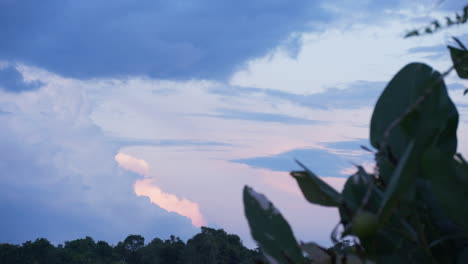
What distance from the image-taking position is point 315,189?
2.69 ft

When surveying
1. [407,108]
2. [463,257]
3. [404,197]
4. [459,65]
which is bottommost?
[463,257]

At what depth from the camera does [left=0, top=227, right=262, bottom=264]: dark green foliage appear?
82.6 feet

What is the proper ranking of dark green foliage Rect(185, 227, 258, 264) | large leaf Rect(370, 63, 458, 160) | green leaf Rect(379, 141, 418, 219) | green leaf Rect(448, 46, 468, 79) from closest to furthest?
green leaf Rect(379, 141, 418, 219), large leaf Rect(370, 63, 458, 160), green leaf Rect(448, 46, 468, 79), dark green foliage Rect(185, 227, 258, 264)

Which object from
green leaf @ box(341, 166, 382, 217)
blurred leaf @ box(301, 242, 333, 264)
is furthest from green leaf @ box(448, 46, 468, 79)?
blurred leaf @ box(301, 242, 333, 264)

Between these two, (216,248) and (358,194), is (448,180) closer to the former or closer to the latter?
(358,194)

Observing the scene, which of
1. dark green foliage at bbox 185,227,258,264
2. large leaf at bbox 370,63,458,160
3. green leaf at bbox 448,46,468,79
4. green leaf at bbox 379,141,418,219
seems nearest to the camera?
green leaf at bbox 379,141,418,219

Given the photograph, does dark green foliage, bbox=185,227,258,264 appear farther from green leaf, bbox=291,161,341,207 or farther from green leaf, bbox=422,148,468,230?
A: green leaf, bbox=422,148,468,230

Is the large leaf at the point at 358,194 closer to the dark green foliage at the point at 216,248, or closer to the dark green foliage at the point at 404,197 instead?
the dark green foliage at the point at 404,197

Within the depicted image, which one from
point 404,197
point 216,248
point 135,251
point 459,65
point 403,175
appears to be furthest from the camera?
point 135,251

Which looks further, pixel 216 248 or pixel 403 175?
pixel 216 248

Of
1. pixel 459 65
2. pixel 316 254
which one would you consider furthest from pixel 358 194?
pixel 459 65

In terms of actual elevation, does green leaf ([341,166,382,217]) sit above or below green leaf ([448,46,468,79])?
below

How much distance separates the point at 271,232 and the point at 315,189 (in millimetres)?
106

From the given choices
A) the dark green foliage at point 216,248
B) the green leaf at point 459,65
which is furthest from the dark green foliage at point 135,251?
the green leaf at point 459,65
